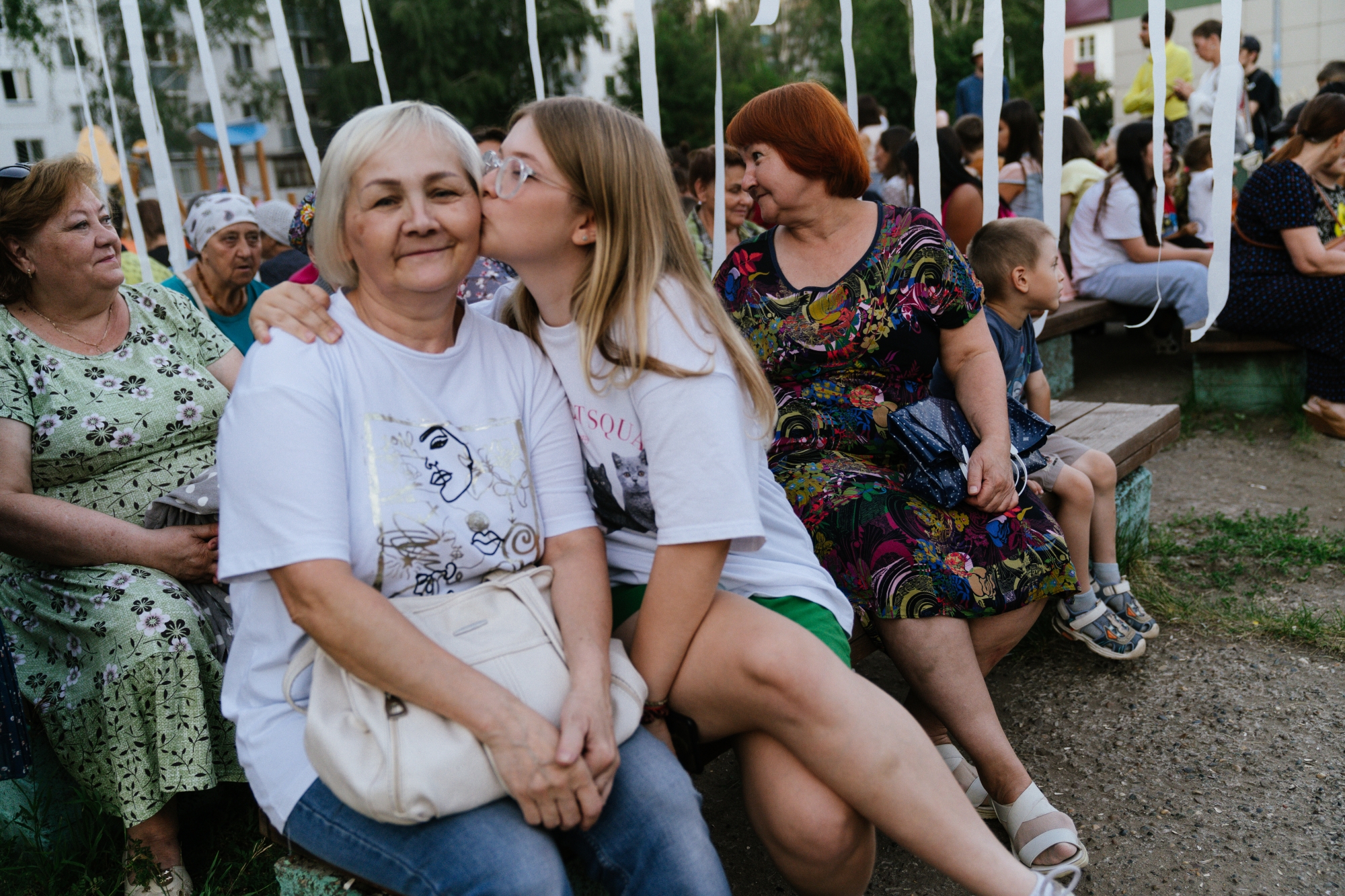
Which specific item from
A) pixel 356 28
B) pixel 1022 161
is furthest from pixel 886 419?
pixel 1022 161

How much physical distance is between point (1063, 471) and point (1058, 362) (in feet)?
10.4

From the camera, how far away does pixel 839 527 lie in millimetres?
2391

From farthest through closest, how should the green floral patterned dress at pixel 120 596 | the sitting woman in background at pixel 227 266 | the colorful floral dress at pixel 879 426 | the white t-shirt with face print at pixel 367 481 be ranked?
the sitting woman in background at pixel 227 266
the colorful floral dress at pixel 879 426
the green floral patterned dress at pixel 120 596
the white t-shirt with face print at pixel 367 481

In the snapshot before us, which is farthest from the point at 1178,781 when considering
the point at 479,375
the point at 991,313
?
the point at 479,375

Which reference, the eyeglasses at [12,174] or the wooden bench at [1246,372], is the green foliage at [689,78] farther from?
the eyeglasses at [12,174]

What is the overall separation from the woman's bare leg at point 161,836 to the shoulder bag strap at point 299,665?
2.74ft

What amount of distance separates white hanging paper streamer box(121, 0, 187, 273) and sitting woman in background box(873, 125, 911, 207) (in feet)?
13.2

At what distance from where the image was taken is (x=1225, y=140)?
305 cm

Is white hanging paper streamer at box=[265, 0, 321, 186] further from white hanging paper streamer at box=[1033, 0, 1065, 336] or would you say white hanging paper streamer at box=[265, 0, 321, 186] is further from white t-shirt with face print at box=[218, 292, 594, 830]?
white hanging paper streamer at box=[1033, 0, 1065, 336]

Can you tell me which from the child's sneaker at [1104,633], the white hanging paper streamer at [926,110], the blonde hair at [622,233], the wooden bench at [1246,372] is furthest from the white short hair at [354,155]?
the wooden bench at [1246,372]

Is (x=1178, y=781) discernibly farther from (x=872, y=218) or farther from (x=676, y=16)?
(x=676, y=16)

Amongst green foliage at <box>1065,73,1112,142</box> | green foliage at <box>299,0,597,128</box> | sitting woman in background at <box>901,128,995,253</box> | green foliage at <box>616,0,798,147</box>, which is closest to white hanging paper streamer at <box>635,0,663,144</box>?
sitting woman in background at <box>901,128,995,253</box>

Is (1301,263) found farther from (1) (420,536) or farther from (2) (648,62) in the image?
(1) (420,536)

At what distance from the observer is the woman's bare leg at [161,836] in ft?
7.36
